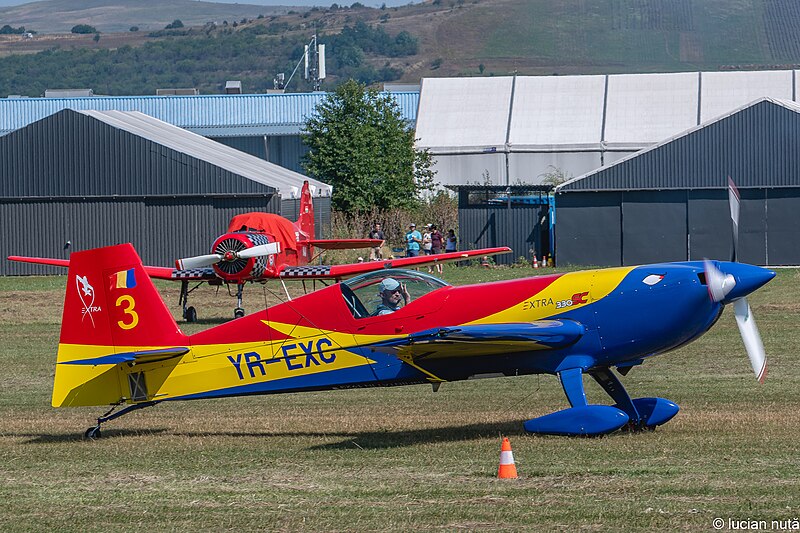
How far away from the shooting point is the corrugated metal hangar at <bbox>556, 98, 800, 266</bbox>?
37.5 metres

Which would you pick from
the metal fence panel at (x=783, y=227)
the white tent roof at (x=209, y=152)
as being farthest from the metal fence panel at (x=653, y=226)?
the white tent roof at (x=209, y=152)

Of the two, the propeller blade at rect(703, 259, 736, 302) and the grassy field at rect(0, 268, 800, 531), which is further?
the propeller blade at rect(703, 259, 736, 302)

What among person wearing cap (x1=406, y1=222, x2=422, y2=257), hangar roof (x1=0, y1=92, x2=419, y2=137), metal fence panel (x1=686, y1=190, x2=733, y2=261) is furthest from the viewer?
hangar roof (x1=0, y1=92, x2=419, y2=137)

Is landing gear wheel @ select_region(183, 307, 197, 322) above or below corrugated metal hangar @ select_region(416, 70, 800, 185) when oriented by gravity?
below

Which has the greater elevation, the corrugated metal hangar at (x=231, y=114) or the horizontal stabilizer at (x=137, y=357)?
the corrugated metal hangar at (x=231, y=114)

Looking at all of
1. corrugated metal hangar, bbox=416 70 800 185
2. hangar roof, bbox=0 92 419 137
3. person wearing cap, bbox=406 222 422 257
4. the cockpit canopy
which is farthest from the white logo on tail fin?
hangar roof, bbox=0 92 419 137

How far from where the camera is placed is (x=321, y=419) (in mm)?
12586

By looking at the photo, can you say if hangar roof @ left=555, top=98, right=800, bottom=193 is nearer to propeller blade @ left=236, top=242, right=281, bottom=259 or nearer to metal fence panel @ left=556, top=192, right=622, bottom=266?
metal fence panel @ left=556, top=192, right=622, bottom=266

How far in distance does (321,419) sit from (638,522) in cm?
585

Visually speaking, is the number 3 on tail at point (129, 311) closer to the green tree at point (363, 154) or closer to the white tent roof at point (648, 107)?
the green tree at point (363, 154)

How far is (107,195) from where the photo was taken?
40406 mm

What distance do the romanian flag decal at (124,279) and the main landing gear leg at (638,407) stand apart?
457cm

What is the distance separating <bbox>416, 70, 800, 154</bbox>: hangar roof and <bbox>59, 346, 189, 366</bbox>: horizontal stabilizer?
45.8 meters

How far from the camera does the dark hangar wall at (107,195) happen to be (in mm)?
40000
